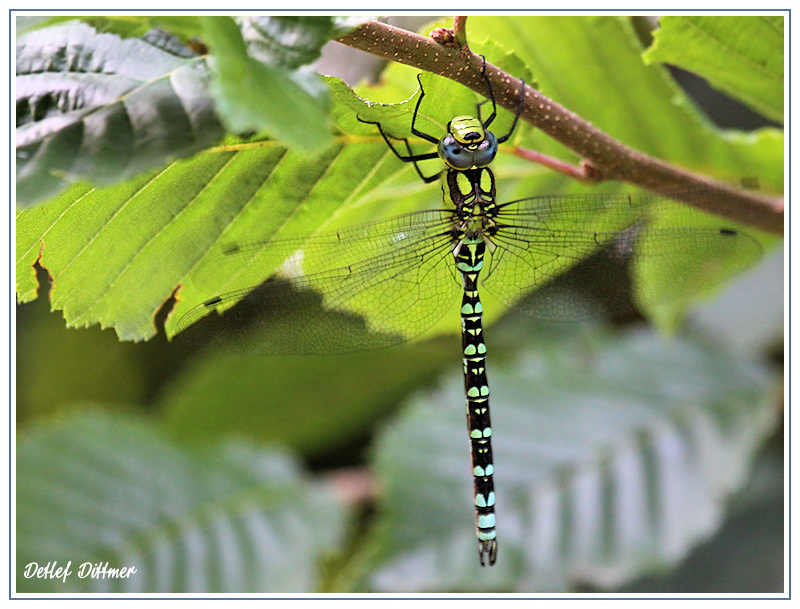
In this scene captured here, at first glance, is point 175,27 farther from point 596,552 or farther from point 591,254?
point 596,552

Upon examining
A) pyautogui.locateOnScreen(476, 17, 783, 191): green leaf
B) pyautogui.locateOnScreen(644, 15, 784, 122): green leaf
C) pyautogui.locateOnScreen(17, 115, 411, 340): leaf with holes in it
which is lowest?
pyautogui.locateOnScreen(17, 115, 411, 340): leaf with holes in it

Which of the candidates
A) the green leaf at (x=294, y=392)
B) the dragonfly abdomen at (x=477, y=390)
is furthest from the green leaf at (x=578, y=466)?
the dragonfly abdomen at (x=477, y=390)

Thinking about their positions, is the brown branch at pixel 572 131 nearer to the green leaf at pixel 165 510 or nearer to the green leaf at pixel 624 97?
the green leaf at pixel 624 97

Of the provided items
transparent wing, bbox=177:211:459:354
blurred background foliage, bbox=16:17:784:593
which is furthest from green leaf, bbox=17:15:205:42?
blurred background foliage, bbox=16:17:784:593

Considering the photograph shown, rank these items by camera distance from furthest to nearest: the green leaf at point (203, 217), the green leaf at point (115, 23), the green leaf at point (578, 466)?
the green leaf at point (578, 466) < the green leaf at point (203, 217) < the green leaf at point (115, 23)

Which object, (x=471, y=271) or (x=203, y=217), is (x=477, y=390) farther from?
(x=203, y=217)

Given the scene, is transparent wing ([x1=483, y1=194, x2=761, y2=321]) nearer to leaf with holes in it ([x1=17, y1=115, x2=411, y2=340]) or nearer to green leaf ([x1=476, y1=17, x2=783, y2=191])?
green leaf ([x1=476, y1=17, x2=783, y2=191])

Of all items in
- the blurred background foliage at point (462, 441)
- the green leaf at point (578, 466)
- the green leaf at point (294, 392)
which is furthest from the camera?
the green leaf at point (294, 392)
